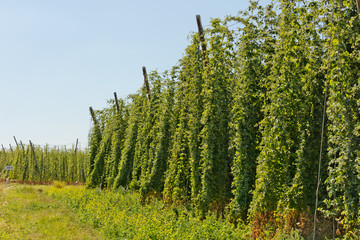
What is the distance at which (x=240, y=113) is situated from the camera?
30.1 feet

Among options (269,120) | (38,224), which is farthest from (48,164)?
(269,120)

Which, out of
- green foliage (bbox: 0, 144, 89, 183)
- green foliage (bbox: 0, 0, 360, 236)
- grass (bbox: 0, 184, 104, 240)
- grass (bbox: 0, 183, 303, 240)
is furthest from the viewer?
green foliage (bbox: 0, 144, 89, 183)

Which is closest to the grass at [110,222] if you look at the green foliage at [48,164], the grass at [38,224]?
the grass at [38,224]

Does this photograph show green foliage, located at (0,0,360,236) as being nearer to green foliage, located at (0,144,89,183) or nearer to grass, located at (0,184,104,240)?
grass, located at (0,184,104,240)

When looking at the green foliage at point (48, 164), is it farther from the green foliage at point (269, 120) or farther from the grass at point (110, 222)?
the green foliage at point (269, 120)

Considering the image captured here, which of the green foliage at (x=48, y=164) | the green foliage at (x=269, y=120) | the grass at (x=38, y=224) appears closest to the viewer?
the green foliage at (x=269, y=120)

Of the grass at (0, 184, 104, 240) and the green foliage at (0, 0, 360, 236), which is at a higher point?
the green foliage at (0, 0, 360, 236)

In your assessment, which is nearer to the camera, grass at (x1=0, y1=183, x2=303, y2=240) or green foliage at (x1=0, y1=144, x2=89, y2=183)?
grass at (x1=0, y1=183, x2=303, y2=240)

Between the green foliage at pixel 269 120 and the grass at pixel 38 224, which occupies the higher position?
the green foliage at pixel 269 120

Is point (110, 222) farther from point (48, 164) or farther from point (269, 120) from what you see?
point (48, 164)

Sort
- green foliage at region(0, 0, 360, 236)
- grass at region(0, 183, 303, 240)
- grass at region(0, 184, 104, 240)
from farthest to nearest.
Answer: grass at region(0, 184, 104, 240)
grass at region(0, 183, 303, 240)
green foliage at region(0, 0, 360, 236)

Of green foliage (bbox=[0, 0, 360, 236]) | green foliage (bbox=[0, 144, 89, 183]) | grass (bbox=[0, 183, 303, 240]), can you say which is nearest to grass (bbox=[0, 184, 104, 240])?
grass (bbox=[0, 183, 303, 240])

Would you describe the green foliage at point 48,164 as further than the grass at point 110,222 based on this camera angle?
Yes

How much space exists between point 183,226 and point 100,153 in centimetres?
1384
